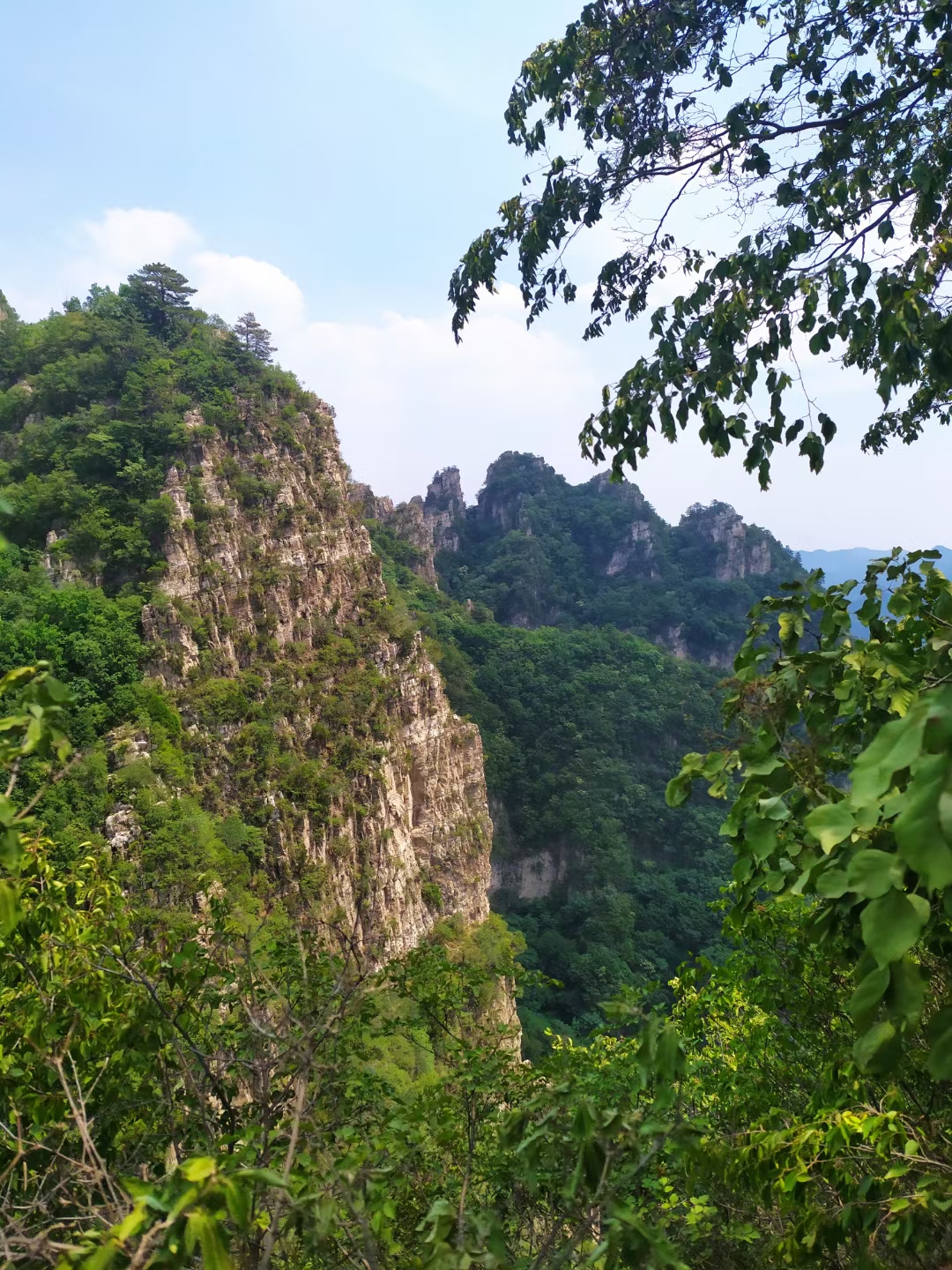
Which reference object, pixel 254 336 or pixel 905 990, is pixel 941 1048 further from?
pixel 254 336

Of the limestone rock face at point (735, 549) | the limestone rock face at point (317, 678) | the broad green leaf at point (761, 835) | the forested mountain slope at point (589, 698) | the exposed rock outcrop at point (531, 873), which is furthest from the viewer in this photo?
the limestone rock face at point (735, 549)

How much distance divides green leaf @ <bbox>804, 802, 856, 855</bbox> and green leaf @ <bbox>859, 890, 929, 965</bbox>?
0.45ft

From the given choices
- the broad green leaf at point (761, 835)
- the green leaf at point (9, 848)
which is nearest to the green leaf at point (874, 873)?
the broad green leaf at point (761, 835)

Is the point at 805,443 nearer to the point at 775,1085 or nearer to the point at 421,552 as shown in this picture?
the point at 775,1085

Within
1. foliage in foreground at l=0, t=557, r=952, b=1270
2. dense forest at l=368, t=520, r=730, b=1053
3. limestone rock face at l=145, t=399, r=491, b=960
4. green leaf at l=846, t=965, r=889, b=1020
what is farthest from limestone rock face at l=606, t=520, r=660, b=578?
green leaf at l=846, t=965, r=889, b=1020

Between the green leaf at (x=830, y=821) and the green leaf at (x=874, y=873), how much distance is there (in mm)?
126

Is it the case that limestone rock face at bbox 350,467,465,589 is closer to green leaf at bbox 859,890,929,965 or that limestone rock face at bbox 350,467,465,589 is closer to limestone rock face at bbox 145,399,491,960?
limestone rock face at bbox 145,399,491,960

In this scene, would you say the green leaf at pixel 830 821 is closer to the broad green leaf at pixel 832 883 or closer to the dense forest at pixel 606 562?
the broad green leaf at pixel 832 883

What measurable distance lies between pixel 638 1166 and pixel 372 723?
20.5 metres

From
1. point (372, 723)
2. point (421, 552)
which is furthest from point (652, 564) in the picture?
point (372, 723)

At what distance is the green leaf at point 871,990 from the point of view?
0.93 m

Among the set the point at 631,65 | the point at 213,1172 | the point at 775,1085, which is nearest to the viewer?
the point at 213,1172

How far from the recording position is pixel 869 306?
253cm

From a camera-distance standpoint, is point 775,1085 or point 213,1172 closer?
point 213,1172
